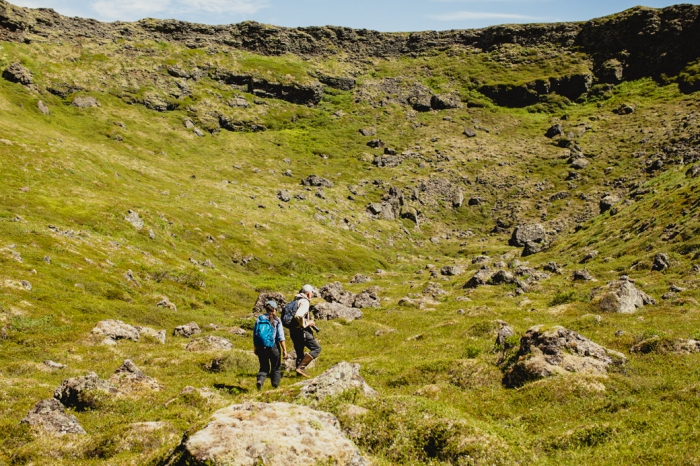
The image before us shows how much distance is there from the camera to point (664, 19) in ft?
566

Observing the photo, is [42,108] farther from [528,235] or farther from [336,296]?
[528,235]

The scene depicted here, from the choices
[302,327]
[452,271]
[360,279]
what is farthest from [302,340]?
[452,271]

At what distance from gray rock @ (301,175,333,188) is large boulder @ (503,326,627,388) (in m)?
114

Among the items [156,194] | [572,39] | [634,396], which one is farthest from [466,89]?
[634,396]

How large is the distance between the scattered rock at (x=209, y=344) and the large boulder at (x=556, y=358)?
63.9 feet

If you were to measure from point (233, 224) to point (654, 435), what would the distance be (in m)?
81.2

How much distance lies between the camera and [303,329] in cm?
1928

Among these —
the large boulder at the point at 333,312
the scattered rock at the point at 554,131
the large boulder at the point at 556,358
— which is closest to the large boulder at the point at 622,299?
the large boulder at the point at 556,358

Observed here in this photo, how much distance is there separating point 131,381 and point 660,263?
152 feet

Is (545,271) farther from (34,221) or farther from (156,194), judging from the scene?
(156,194)

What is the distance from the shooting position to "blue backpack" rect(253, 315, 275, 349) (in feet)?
56.9

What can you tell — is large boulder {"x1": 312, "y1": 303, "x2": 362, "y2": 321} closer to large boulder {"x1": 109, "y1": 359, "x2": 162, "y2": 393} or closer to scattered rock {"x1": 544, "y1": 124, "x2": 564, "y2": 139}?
large boulder {"x1": 109, "y1": 359, "x2": 162, "y2": 393}

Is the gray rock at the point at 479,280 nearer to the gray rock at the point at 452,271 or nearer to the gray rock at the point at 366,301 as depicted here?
the gray rock at the point at 366,301

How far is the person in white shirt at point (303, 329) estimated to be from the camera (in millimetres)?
18969
